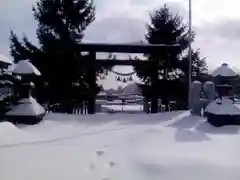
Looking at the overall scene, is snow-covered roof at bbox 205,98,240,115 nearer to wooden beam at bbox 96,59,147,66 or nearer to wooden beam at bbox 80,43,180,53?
wooden beam at bbox 80,43,180,53

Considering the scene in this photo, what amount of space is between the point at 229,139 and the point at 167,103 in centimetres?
1337

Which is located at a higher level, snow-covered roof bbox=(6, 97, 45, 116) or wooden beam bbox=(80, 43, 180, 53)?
wooden beam bbox=(80, 43, 180, 53)

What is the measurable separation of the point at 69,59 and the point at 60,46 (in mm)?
870

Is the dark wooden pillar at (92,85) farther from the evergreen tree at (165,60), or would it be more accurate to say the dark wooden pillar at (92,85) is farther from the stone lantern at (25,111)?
the stone lantern at (25,111)

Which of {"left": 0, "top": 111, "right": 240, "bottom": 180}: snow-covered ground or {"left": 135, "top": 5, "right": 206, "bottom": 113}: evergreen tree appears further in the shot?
{"left": 135, "top": 5, "right": 206, "bottom": 113}: evergreen tree

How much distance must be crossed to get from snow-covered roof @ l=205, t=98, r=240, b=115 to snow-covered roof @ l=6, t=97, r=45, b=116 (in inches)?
230

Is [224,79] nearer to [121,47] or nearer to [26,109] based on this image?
[26,109]

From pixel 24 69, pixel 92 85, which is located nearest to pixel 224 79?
pixel 24 69

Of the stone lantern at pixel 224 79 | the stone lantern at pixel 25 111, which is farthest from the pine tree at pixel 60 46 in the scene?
the stone lantern at pixel 224 79

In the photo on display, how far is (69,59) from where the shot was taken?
20.7 metres

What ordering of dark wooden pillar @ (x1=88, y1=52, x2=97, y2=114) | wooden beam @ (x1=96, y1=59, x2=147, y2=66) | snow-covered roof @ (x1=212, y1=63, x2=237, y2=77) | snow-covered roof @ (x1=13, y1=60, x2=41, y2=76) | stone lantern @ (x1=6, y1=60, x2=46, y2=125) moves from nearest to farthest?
1. stone lantern @ (x1=6, y1=60, x2=46, y2=125)
2. snow-covered roof @ (x1=212, y1=63, x2=237, y2=77)
3. snow-covered roof @ (x1=13, y1=60, x2=41, y2=76)
4. dark wooden pillar @ (x1=88, y1=52, x2=97, y2=114)
5. wooden beam @ (x1=96, y1=59, x2=147, y2=66)

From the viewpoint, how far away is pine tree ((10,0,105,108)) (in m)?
20.6

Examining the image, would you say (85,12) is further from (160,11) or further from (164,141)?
(164,141)

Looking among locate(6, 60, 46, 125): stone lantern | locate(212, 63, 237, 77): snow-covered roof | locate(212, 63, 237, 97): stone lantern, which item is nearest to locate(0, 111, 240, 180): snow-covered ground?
locate(6, 60, 46, 125): stone lantern
